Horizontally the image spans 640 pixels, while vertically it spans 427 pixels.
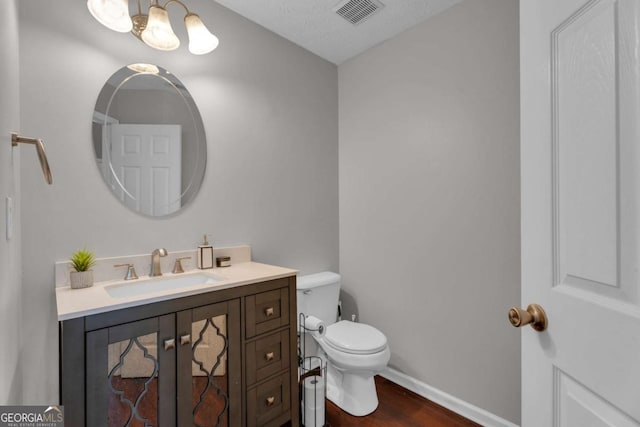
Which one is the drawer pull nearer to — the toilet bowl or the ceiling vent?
the toilet bowl

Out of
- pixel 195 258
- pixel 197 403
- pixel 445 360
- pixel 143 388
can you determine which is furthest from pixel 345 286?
pixel 143 388

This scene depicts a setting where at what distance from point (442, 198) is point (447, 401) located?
1.27 meters

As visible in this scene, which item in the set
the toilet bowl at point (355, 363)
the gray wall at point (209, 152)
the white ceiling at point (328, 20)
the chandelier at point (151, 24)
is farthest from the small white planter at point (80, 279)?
the white ceiling at point (328, 20)

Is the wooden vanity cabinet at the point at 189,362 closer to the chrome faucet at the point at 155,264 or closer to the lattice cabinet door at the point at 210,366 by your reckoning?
the lattice cabinet door at the point at 210,366

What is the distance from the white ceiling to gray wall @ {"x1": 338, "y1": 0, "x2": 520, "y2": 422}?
0.09m

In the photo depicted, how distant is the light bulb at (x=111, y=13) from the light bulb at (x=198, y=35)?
0.95 ft

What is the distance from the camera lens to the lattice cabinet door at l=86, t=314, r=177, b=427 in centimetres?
99

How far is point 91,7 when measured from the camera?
1.17m

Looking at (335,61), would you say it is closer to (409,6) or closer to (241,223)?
(409,6)

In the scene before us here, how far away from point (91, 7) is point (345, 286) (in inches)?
88.8

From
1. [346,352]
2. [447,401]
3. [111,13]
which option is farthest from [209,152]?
[447,401]

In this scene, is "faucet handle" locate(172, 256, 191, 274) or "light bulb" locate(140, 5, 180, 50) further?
"faucet handle" locate(172, 256, 191, 274)

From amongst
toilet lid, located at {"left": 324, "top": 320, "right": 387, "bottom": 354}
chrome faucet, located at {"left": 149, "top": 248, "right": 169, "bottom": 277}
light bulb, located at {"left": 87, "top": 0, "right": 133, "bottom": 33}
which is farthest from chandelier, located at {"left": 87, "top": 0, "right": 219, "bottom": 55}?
toilet lid, located at {"left": 324, "top": 320, "right": 387, "bottom": 354}

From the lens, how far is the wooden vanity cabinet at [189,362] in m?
0.97
